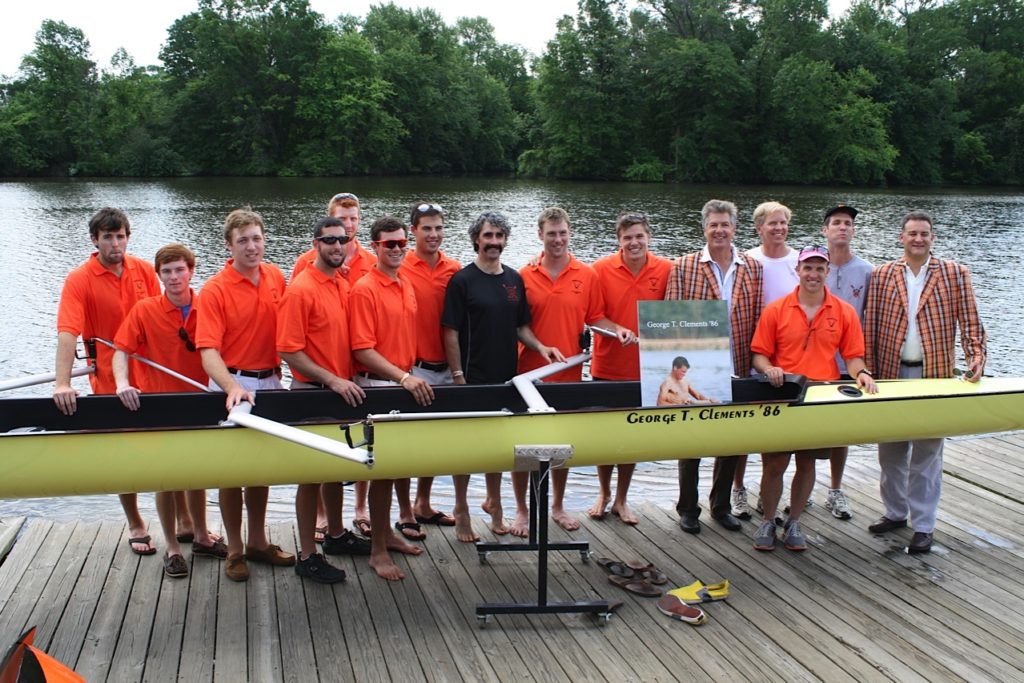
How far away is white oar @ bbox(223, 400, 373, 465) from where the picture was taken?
354cm

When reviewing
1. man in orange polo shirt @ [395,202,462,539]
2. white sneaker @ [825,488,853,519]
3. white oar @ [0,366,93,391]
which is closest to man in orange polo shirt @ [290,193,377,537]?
man in orange polo shirt @ [395,202,462,539]

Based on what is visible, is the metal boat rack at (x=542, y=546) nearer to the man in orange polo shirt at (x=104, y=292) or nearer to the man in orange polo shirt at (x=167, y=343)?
the man in orange polo shirt at (x=167, y=343)

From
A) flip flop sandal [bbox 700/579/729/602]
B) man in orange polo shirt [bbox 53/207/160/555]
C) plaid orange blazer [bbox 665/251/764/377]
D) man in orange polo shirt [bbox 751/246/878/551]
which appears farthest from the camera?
plaid orange blazer [bbox 665/251/764/377]

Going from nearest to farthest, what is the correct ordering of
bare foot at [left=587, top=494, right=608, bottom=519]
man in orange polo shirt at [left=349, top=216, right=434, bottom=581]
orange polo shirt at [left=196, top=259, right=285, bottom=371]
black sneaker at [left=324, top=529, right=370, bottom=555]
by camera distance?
orange polo shirt at [left=196, top=259, right=285, bottom=371]
man in orange polo shirt at [left=349, top=216, right=434, bottom=581]
black sneaker at [left=324, top=529, right=370, bottom=555]
bare foot at [left=587, top=494, right=608, bottom=519]

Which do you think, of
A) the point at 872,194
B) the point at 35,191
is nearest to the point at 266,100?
the point at 35,191

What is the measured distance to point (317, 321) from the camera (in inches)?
158

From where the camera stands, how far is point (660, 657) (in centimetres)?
368

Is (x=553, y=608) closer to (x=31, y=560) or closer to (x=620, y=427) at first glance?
(x=620, y=427)

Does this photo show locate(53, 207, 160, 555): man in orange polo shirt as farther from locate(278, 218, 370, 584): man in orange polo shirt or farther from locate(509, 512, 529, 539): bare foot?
locate(509, 512, 529, 539): bare foot

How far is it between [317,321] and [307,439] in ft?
2.10

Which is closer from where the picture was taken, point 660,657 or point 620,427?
point 660,657

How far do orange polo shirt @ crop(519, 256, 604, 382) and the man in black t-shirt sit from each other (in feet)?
0.29

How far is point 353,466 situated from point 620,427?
3.84 feet

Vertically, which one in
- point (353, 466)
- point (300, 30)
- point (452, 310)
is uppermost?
point (300, 30)
